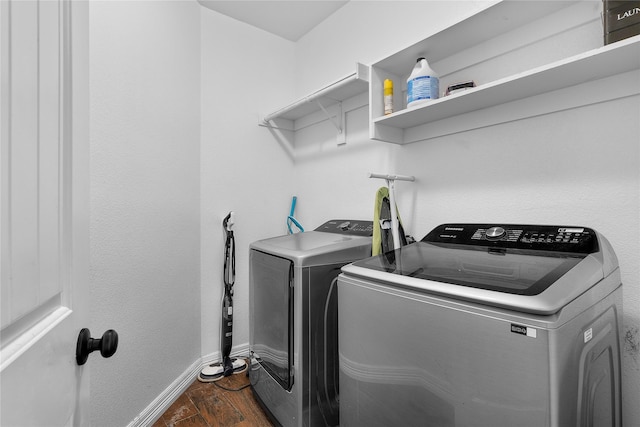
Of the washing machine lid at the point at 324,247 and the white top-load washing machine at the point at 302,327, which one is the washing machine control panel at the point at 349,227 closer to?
the washing machine lid at the point at 324,247

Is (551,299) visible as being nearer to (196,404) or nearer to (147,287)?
(147,287)

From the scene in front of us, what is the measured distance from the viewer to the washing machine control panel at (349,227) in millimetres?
1998

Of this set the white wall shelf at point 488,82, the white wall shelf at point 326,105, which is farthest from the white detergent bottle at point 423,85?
the white wall shelf at point 326,105

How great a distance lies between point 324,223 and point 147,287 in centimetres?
127

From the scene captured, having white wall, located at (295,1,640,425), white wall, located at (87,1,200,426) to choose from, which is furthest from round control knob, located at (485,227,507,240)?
white wall, located at (87,1,200,426)

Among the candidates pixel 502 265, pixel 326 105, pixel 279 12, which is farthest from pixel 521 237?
pixel 279 12

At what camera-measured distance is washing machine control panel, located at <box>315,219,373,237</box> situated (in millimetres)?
1998

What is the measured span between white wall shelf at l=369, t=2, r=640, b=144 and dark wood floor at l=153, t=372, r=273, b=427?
1797 mm

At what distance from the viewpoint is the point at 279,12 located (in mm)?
2502

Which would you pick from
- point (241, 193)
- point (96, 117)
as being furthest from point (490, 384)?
point (241, 193)

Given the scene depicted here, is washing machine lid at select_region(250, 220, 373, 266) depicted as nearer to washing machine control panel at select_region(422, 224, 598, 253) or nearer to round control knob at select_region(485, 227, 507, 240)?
washing machine control panel at select_region(422, 224, 598, 253)

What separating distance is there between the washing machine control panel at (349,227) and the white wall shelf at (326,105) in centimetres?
65

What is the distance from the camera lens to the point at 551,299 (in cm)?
72

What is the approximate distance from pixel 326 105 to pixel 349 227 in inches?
40.7
